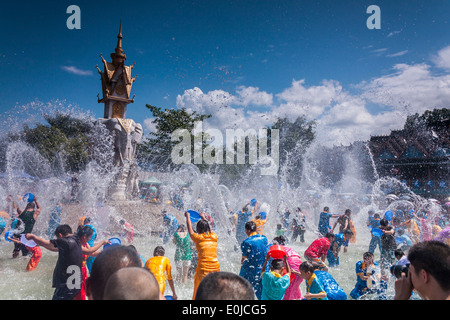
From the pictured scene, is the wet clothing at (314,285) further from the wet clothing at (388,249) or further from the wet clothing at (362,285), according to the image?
the wet clothing at (388,249)

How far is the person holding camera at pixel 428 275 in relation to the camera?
2092 mm

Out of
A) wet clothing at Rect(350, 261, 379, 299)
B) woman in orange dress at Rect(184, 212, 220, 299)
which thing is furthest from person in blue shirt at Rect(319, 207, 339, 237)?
woman in orange dress at Rect(184, 212, 220, 299)

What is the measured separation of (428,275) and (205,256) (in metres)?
3.32

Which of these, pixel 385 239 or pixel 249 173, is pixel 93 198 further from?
pixel 249 173

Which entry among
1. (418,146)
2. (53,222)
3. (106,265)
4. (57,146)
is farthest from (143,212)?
(57,146)

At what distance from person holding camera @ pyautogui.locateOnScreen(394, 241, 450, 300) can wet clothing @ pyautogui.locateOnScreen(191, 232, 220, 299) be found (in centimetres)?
308

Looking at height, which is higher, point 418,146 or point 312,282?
point 418,146

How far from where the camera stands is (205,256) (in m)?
4.88

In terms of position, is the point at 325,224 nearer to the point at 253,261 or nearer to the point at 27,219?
the point at 253,261

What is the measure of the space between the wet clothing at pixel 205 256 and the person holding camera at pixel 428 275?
3.08m

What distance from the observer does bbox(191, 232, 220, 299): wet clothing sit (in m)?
4.83

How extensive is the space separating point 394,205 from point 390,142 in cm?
1549
